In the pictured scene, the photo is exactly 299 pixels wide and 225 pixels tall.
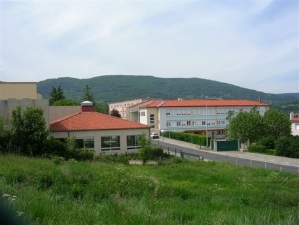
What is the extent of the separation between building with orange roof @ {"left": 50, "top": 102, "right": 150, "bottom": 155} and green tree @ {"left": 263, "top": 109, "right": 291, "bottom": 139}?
23.3m

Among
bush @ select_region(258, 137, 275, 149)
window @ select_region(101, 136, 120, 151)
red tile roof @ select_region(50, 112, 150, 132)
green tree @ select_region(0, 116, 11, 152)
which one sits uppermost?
red tile roof @ select_region(50, 112, 150, 132)

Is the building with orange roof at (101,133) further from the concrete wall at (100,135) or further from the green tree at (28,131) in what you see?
the green tree at (28,131)

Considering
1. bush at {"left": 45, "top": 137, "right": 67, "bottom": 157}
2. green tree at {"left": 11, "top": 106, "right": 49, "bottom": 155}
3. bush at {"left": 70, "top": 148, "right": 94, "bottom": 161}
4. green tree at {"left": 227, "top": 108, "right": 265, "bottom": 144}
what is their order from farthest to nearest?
green tree at {"left": 227, "top": 108, "right": 265, "bottom": 144}, bush at {"left": 70, "top": 148, "right": 94, "bottom": 161}, bush at {"left": 45, "top": 137, "right": 67, "bottom": 157}, green tree at {"left": 11, "top": 106, "right": 49, "bottom": 155}

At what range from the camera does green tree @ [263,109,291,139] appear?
51853mm

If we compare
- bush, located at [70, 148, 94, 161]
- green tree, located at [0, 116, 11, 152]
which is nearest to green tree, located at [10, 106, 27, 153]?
green tree, located at [0, 116, 11, 152]

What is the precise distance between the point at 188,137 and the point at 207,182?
154 ft

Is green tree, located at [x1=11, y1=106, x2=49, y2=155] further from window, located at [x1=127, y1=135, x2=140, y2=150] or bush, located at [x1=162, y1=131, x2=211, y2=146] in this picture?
bush, located at [x1=162, y1=131, x2=211, y2=146]

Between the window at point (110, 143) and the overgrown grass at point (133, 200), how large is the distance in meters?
14.9

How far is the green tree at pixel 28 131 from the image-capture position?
83.9 feet

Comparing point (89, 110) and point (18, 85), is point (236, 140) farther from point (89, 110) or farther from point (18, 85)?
point (18, 85)

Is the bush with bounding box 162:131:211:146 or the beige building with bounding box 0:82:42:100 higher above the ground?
the beige building with bounding box 0:82:42:100

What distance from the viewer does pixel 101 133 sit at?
34500mm

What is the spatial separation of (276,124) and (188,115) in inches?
1234

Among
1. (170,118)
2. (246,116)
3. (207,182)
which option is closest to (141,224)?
(207,182)
